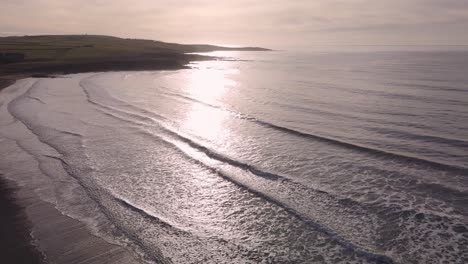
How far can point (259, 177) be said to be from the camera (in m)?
15.0

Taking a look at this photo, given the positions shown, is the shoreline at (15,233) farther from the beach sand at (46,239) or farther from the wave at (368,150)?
the wave at (368,150)

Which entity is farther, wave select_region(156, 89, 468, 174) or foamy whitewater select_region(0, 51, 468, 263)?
wave select_region(156, 89, 468, 174)

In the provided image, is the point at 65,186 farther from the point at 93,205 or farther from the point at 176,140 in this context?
the point at 176,140

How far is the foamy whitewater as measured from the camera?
10.1 m

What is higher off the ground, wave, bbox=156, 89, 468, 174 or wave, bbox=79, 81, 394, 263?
wave, bbox=156, 89, 468, 174

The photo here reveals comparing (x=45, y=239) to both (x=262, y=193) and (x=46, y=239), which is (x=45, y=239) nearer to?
(x=46, y=239)

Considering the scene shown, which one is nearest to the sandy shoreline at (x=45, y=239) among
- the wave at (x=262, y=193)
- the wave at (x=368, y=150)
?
the wave at (x=262, y=193)

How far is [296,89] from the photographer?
4262 cm

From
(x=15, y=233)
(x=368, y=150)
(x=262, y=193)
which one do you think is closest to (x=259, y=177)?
(x=262, y=193)

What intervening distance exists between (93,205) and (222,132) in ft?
36.4

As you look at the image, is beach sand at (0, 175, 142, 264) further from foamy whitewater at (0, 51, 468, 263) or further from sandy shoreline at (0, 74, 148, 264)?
foamy whitewater at (0, 51, 468, 263)

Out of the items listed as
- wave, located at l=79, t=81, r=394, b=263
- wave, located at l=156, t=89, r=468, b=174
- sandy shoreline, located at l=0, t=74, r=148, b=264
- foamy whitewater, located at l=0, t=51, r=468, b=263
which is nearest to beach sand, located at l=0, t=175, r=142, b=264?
sandy shoreline, located at l=0, t=74, r=148, b=264

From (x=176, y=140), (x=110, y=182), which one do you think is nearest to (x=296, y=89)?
(x=176, y=140)

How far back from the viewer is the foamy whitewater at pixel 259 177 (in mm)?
10070
